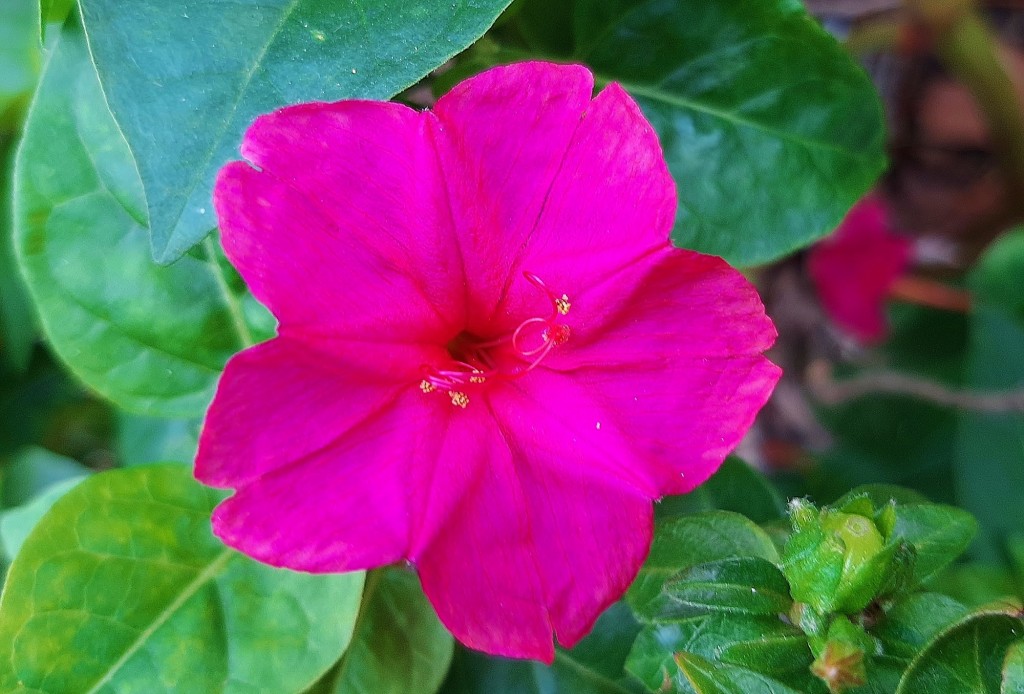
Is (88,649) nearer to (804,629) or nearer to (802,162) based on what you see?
(804,629)

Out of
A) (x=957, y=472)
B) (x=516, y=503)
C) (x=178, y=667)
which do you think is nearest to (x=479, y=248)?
(x=516, y=503)

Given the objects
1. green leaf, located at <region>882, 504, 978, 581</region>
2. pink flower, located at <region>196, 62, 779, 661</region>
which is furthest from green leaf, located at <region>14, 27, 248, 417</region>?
green leaf, located at <region>882, 504, 978, 581</region>

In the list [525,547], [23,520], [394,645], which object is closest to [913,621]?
[525,547]

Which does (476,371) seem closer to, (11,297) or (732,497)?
(732,497)

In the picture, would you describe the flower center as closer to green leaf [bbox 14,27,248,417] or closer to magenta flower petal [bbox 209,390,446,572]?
magenta flower petal [bbox 209,390,446,572]

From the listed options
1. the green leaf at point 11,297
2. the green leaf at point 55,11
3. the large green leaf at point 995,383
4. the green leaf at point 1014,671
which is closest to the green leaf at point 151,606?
the green leaf at point 55,11
